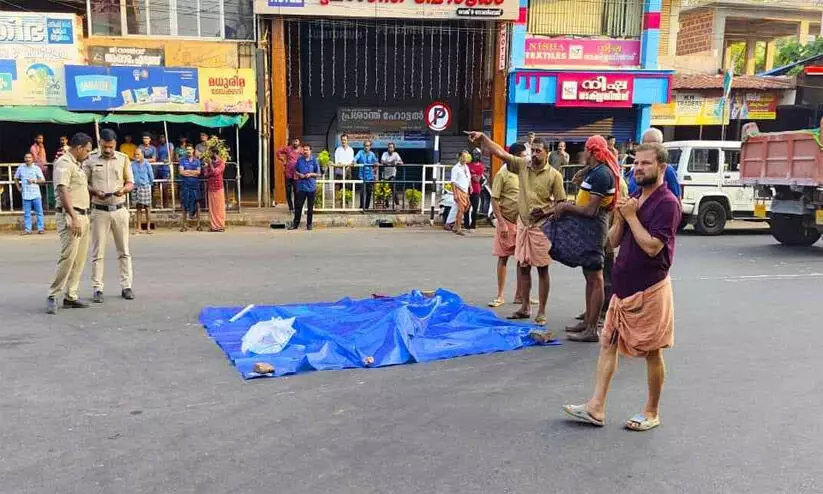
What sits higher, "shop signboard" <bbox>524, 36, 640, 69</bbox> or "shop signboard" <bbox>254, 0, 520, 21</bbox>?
"shop signboard" <bbox>254, 0, 520, 21</bbox>

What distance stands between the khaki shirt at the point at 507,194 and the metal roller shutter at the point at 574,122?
43.6 ft

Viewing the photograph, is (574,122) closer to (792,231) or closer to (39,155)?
(792,231)

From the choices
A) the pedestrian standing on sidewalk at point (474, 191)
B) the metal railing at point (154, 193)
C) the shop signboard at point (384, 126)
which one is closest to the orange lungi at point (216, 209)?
the metal railing at point (154, 193)

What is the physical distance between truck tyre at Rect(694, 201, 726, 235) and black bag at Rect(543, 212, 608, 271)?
32.3ft

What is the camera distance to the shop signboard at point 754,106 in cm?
2248

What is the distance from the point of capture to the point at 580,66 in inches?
798

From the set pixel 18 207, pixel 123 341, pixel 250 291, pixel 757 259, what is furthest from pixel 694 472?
pixel 18 207

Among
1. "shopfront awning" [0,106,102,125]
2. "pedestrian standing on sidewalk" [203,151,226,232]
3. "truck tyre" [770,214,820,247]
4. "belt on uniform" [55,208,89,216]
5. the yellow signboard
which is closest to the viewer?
"belt on uniform" [55,208,89,216]

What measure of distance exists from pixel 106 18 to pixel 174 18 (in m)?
1.69

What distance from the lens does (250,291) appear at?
8219mm

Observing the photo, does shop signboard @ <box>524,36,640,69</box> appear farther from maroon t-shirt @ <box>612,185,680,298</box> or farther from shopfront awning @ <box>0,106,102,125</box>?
maroon t-shirt @ <box>612,185,680,298</box>

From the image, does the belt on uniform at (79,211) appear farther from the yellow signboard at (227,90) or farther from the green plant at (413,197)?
the yellow signboard at (227,90)

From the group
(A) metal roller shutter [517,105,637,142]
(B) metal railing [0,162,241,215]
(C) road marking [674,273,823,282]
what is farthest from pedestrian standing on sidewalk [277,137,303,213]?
(C) road marking [674,273,823,282]

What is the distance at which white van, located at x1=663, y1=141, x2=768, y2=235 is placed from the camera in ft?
49.1
